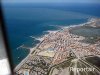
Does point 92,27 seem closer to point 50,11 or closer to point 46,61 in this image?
point 50,11

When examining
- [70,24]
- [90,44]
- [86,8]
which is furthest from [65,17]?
[90,44]

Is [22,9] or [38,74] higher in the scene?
[22,9]

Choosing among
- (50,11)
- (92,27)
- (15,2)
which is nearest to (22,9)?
(15,2)

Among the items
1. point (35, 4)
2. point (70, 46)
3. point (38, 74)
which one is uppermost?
point (35, 4)

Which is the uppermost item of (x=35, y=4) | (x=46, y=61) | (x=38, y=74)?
(x=35, y=4)

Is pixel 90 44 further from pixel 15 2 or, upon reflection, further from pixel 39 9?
pixel 15 2

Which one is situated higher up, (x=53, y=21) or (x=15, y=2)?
(x=15, y=2)
